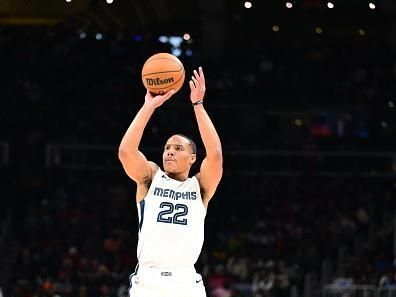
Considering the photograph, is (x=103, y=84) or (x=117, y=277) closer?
(x=117, y=277)

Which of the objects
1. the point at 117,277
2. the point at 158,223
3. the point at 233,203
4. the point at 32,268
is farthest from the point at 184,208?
the point at 233,203

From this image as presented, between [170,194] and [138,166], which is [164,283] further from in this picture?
[138,166]

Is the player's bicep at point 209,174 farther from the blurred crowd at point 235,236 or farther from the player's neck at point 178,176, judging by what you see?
Answer: the blurred crowd at point 235,236

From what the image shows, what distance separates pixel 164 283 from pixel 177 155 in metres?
0.98

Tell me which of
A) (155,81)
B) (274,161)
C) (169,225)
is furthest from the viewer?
(274,161)

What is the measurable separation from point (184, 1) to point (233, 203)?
578cm

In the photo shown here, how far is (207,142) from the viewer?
27.9ft

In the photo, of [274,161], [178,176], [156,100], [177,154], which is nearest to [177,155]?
[177,154]

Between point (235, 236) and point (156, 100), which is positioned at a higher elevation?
point (235, 236)

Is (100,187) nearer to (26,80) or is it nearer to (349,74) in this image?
(26,80)

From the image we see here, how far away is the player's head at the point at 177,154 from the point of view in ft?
27.6

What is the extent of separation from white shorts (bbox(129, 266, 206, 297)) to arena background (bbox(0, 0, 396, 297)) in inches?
598

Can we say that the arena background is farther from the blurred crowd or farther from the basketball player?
the basketball player

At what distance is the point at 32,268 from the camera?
25.0 metres
